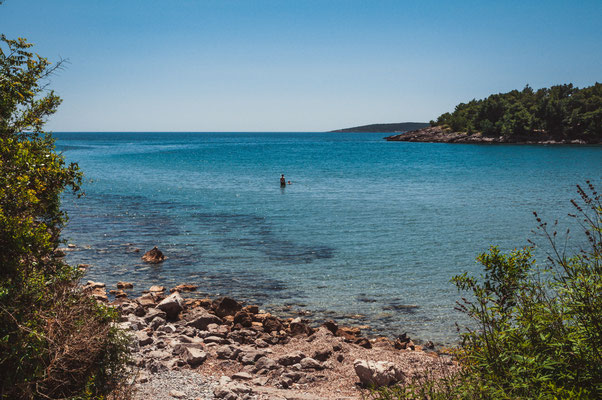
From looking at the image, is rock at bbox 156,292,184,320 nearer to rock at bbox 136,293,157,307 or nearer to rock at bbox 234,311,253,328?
rock at bbox 136,293,157,307

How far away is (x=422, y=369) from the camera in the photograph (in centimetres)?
952

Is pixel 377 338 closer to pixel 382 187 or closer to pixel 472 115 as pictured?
pixel 382 187

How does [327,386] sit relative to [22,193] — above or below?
below

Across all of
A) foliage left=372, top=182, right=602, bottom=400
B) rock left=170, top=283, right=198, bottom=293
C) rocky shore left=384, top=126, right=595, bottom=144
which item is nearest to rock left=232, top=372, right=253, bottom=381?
foliage left=372, top=182, right=602, bottom=400

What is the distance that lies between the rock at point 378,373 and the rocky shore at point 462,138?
428 ft

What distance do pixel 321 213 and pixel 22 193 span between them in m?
25.3

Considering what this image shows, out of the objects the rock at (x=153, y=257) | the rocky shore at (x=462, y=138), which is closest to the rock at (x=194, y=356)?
the rock at (x=153, y=257)

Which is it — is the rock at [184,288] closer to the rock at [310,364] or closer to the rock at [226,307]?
the rock at [226,307]

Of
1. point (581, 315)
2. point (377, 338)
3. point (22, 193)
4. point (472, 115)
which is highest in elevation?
point (472, 115)

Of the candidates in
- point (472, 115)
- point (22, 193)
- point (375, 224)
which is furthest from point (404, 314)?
point (472, 115)

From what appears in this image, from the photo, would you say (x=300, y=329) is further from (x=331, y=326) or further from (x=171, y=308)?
(x=171, y=308)

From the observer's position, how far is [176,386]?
8367mm

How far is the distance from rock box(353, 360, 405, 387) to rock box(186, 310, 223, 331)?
A: 547cm

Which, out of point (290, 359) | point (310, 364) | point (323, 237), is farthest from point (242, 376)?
point (323, 237)
